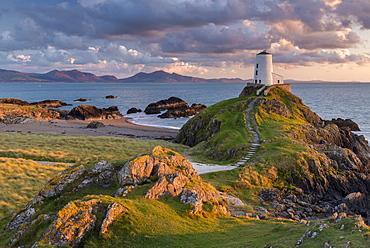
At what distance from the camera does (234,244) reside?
48.2ft

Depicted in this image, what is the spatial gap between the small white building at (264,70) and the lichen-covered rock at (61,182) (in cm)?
6137

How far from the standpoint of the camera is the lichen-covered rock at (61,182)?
1995 centimetres

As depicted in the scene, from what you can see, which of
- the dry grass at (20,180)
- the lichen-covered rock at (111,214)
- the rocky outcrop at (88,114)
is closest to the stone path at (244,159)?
the dry grass at (20,180)

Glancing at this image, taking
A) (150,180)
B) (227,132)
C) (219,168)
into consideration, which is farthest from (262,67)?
(150,180)

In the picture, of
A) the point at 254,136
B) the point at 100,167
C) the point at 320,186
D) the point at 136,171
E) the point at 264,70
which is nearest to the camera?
the point at 136,171

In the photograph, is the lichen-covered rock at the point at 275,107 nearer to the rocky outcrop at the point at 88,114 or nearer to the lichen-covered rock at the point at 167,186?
the lichen-covered rock at the point at 167,186

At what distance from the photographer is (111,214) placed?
14859 mm

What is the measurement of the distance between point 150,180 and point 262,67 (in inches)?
2388

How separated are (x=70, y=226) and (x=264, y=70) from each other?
67.9 metres

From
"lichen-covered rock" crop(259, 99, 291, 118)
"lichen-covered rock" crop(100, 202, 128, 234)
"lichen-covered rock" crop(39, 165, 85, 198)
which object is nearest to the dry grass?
"lichen-covered rock" crop(39, 165, 85, 198)

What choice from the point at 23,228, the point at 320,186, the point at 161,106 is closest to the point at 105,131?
the point at 161,106

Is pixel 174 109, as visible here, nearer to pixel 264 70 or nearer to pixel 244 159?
pixel 264 70

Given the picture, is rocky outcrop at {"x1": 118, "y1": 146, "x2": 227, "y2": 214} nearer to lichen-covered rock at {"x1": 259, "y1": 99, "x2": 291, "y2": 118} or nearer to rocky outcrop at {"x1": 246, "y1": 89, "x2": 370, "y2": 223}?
rocky outcrop at {"x1": 246, "y1": 89, "x2": 370, "y2": 223}

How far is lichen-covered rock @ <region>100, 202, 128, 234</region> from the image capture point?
569 inches
